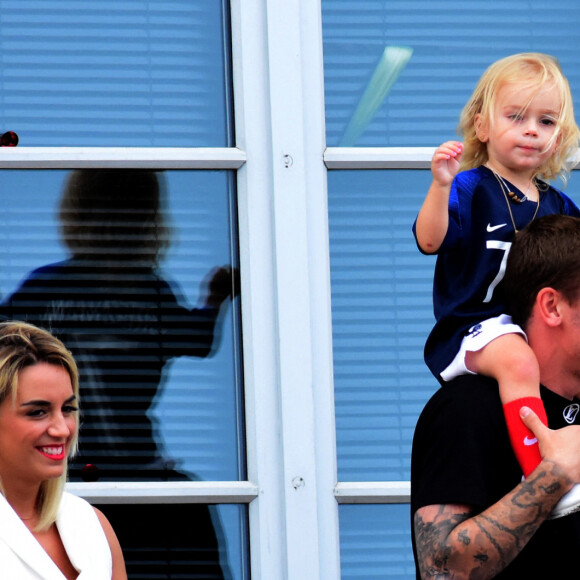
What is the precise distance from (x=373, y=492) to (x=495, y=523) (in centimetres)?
103

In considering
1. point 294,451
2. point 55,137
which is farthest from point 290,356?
point 55,137

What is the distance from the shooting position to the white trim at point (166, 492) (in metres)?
3.64

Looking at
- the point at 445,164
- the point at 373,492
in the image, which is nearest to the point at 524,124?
the point at 445,164

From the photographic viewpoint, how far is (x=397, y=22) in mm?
4047

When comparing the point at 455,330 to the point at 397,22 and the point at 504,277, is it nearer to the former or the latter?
the point at 504,277

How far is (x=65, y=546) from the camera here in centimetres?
300

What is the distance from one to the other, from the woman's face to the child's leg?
2.96 ft

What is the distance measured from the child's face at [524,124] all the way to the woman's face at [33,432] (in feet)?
3.71

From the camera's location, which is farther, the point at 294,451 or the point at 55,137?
the point at 55,137

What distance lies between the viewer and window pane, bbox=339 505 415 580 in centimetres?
374

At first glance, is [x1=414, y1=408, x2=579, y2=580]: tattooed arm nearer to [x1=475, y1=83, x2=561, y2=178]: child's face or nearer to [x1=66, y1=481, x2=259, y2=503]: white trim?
[x1=475, y1=83, x2=561, y2=178]: child's face

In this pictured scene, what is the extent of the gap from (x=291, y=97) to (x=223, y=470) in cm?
101

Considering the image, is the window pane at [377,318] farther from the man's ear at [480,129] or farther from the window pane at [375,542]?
the man's ear at [480,129]

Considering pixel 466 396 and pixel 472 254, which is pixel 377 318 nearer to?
pixel 472 254
